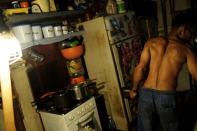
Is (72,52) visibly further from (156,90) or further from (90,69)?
(156,90)

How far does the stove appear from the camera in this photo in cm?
206

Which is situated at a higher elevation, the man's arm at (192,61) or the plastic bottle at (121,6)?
the plastic bottle at (121,6)

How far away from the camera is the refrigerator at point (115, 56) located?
2664 millimetres

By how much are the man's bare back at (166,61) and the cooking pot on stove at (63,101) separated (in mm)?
1160

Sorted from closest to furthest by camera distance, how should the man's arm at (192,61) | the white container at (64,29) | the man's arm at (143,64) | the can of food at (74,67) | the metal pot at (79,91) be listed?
the man's arm at (192,61), the man's arm at (143,64), the metal pot at (79,91), the white container at (64,29), the can of food at (74,67)

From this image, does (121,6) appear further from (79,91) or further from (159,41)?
(79,91)

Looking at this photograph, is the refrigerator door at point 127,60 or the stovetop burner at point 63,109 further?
the refrigerator door at point 127,60

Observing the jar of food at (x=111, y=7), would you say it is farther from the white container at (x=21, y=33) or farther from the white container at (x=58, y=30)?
the white container at (x=21, y=33)

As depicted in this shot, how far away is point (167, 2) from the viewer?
3895mm

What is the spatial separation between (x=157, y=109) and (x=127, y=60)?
107cm

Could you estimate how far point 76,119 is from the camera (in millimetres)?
2166

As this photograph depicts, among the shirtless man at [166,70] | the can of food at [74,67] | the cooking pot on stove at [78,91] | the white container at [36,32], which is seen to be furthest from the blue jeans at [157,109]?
the white container at [36,32]

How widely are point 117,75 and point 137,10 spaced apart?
1.77 m

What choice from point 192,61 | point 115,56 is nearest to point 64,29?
point 115,56
